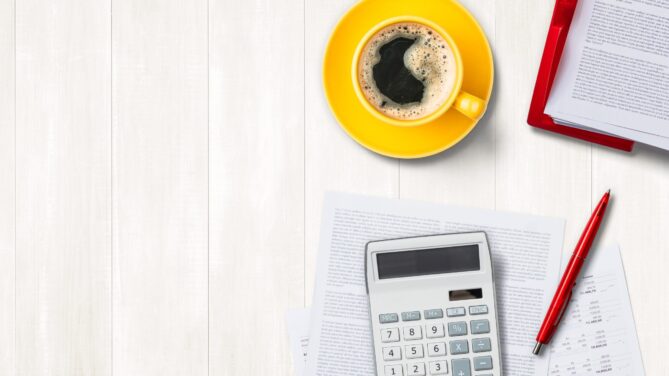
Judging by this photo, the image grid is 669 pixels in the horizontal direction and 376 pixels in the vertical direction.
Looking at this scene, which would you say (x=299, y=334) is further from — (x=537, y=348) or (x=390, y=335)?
(x=537, y=348)

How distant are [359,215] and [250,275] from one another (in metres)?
0.12

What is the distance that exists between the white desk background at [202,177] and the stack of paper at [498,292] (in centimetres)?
1

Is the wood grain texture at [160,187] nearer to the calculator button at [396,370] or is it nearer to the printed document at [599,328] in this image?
the calculator button at [396,370]

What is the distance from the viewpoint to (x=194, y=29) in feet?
2.02

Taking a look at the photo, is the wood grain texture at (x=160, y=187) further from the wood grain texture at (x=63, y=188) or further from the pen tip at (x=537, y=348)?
the pen tip at (x=537, y=348)

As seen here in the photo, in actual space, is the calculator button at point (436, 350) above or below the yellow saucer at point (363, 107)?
below

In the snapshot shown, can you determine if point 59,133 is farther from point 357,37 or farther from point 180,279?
point 357,37

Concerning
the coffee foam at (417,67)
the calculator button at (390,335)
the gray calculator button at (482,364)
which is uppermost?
the coffee foam at (417,67)

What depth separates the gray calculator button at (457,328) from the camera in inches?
23.3

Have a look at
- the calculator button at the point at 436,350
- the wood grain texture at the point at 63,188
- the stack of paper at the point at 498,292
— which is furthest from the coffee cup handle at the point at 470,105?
the wood grain texture at the point at 63,188

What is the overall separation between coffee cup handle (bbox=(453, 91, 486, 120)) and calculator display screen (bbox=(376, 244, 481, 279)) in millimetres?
124

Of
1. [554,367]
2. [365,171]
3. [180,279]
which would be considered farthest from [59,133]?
[554,367]

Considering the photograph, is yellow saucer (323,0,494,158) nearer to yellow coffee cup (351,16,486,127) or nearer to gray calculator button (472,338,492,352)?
yellow coffee cup (351,16,486,127)

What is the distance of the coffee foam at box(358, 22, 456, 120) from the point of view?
569 millimetres
